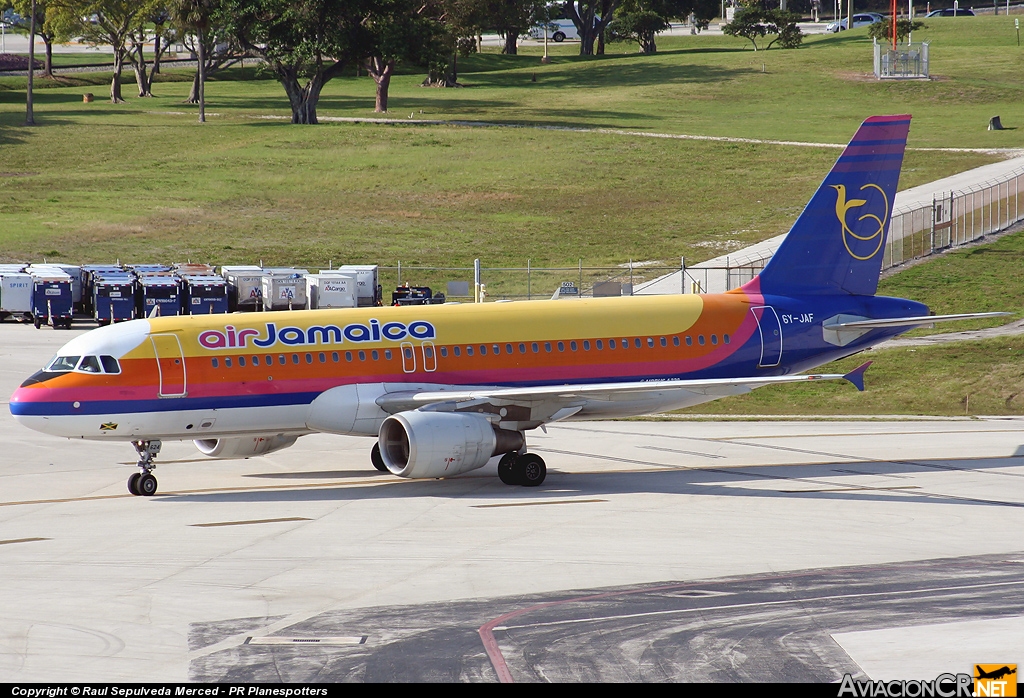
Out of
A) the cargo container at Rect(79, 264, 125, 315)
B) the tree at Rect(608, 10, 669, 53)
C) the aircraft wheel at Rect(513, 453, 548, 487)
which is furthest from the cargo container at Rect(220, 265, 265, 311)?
the tree at Rect(608, 10, 669, 53)

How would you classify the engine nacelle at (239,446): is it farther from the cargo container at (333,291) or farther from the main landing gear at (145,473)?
the cargo container at (333,291)

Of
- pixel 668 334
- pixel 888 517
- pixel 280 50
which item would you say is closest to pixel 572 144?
pixel 280 50

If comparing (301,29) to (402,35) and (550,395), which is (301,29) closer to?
(402,35)

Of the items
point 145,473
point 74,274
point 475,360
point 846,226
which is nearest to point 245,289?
point 74,274

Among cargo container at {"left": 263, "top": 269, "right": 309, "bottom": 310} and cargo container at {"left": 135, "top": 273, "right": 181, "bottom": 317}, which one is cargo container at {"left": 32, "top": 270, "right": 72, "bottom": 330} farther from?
cargo container at {"left": 263, "top": 269, "right": 309, "bottom": 310}

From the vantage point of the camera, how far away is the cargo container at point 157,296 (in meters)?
63.0

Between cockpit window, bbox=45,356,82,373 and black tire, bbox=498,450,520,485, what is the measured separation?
11.2 meters

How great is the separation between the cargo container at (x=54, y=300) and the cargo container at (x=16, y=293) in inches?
45.9

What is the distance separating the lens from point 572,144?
121 m

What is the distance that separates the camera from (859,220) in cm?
3891

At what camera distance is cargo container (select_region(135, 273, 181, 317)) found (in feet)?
207

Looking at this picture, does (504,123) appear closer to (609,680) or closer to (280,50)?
(280,50)

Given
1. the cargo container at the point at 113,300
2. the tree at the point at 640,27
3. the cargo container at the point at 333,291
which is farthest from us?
the tree at the point at 640,27

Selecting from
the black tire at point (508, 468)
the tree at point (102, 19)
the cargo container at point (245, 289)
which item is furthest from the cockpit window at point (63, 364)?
the tree at point (102, 19)
